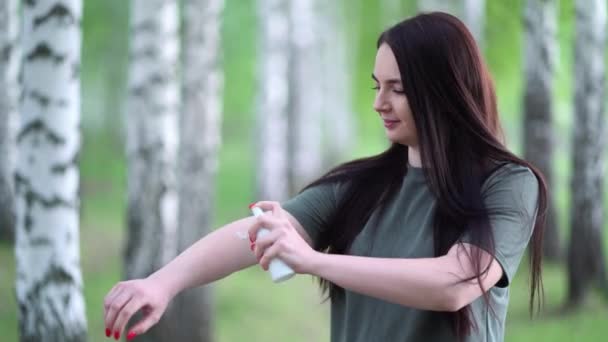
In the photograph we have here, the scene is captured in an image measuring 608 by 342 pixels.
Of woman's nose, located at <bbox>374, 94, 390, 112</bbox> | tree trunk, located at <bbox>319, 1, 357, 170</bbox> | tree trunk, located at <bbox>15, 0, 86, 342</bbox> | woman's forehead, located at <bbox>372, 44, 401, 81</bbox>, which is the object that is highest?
woman's forehead, located at <bbox>372, 44, 401, 81</bbox>

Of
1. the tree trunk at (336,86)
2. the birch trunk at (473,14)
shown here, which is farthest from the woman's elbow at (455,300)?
the tree trunk at (336,86)

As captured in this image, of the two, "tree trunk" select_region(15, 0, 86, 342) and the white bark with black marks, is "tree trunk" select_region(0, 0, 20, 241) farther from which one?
"tree trunk" select_region(15, 0, 86, 342)

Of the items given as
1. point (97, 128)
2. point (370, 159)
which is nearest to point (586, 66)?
point (370, 159)

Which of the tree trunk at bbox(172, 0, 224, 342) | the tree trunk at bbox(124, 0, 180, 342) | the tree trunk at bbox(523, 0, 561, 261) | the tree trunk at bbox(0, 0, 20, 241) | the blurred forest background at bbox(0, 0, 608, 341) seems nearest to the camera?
the blurred forest background at bbox(0, 0, 608, 341)

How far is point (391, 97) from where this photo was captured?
240 cm

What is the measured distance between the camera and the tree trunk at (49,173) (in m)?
5.10

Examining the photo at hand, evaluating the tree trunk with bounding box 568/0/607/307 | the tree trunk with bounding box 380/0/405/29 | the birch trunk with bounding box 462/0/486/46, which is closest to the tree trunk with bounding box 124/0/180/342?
the tree trunk with bounding box 568/0/607/307

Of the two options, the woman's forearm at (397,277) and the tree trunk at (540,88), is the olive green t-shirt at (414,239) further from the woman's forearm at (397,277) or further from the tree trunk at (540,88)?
the tree trunk at (540,88)

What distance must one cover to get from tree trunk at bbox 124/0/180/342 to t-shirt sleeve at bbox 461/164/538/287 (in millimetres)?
5616

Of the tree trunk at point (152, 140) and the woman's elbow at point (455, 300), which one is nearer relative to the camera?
the woman's elbow at point (455, 300)

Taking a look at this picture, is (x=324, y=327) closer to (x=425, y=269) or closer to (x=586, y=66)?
(x=586, y=66)

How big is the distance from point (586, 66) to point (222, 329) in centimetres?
470

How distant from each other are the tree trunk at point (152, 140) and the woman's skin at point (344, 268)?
5307 mm

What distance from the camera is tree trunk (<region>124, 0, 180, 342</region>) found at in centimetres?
769
